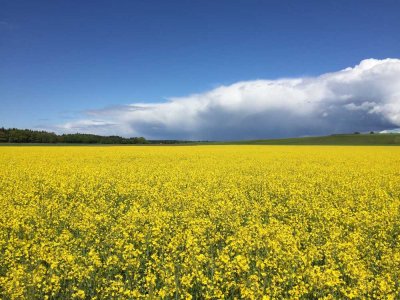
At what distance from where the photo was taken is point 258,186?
15.5 metres

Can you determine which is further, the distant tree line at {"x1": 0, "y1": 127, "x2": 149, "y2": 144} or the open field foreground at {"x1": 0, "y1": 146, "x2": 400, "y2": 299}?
the distant tree line at {"x1": 0, "y1": 127, "x2": 149, "y2": 144}

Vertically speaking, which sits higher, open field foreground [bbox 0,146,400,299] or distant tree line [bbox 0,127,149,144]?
distant tree line [bbox 0,127,149,144]

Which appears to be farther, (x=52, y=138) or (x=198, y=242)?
(x=52, y=138)

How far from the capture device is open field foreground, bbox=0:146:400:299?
5.59 meters

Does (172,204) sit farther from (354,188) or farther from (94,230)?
(354,188)

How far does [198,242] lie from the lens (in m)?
7.82

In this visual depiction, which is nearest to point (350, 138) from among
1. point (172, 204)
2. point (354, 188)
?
point (354, 188)

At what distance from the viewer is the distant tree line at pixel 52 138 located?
8427 cm

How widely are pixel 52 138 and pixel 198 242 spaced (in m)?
89.3

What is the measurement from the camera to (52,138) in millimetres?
87562

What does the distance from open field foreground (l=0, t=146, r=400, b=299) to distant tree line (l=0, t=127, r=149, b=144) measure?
250 ft

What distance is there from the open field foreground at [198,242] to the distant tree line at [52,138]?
76.3 m

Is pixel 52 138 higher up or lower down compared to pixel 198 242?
higher up

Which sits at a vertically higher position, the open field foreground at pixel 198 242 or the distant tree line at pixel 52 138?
the distant tree line at pixel 52 138
